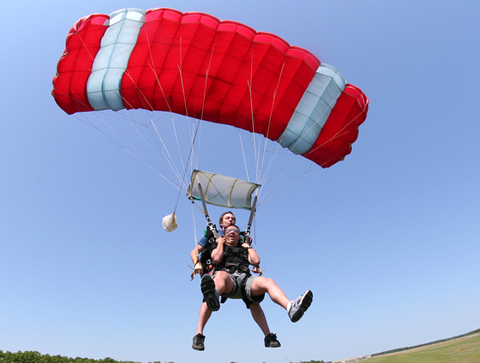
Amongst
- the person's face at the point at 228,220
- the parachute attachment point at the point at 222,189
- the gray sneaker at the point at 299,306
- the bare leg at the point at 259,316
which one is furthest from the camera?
the parachute attachment point at the point at 222,189

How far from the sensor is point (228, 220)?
542 centimetres

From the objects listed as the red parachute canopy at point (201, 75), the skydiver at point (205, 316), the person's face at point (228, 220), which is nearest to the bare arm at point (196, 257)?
the skydiver at point (205, 316)

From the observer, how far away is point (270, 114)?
7.95m

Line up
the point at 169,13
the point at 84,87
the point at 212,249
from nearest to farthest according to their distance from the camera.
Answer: the point at 212,249
the point at 169,13
the point at 84,87

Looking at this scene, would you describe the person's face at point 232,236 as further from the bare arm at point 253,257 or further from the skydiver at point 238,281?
the bare arm at point 253,257

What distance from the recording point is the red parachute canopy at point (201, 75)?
732 centimetres

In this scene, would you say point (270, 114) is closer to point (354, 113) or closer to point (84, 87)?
point (354, 113)

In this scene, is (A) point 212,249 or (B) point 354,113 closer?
(A) point 212,249

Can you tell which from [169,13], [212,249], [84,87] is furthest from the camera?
[84,87]

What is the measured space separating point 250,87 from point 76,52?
401 centimetres

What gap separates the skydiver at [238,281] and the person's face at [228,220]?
514 mm

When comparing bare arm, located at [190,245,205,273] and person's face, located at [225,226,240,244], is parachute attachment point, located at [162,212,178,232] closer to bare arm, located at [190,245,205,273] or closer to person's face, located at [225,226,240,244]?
bare arm, located at [190,245,205,273]

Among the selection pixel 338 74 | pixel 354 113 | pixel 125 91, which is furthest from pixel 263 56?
pixel 125 91

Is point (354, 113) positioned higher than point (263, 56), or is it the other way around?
point (263, 56)
